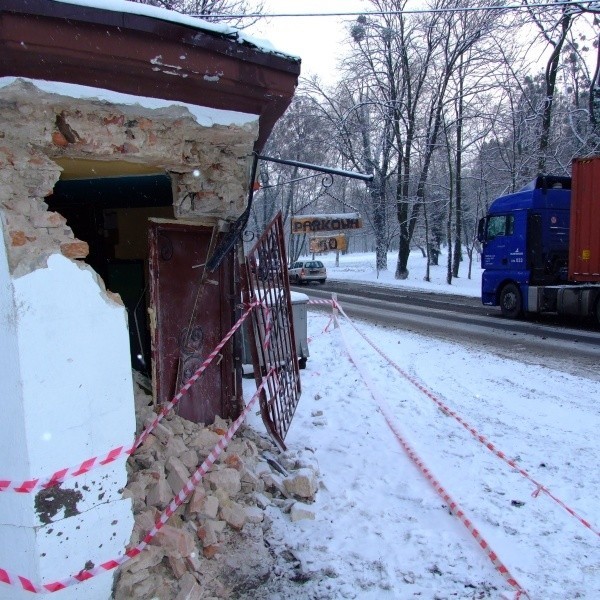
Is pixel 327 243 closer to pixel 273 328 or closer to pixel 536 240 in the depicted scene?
pixel 536 240

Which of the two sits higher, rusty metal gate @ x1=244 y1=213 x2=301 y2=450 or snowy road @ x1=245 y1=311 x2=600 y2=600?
rusty metal gate @ x1=244 y1=213 x2=301 y2=450

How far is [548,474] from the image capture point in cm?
480

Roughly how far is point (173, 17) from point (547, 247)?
44.6 feet

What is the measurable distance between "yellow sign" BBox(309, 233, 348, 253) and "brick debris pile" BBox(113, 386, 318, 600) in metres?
34.5

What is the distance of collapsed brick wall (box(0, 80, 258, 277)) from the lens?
279 cm

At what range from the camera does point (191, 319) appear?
15.1 ft

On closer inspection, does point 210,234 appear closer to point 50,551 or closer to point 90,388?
point 90,388

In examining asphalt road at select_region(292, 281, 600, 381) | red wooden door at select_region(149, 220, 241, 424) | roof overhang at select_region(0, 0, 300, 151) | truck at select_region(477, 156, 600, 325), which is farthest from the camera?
truck at select_region(477, 156, 600, 325)

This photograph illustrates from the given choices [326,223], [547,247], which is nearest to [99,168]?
[547,247]

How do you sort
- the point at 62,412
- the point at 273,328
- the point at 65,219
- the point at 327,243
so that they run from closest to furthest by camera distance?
the point at 62,412 < the point at 65,219 < the point at 273,328 < the point at 327,243

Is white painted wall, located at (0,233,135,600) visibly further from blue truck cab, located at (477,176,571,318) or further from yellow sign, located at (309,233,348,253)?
yellow sign, located at (309,233,348,253)

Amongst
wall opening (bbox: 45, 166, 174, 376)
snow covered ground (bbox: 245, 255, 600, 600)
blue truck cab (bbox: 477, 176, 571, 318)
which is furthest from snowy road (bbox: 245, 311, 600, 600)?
blue truck cab (bbox: 477, 176, 571, 318)

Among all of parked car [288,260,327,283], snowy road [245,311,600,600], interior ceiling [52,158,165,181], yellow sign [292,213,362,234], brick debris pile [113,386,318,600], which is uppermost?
yellow sign [292,213,362,234]

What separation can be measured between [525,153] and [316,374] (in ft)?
65.7
